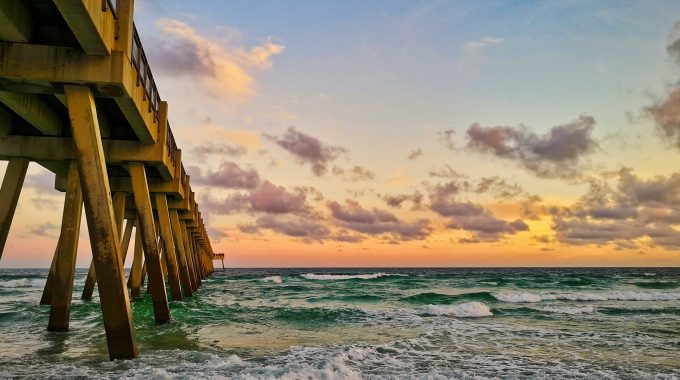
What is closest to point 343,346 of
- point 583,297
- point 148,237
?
point 148,237

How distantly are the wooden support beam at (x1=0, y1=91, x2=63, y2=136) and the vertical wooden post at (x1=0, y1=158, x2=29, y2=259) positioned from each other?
102 cm

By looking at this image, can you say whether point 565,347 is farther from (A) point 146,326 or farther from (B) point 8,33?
(B) point 8,33

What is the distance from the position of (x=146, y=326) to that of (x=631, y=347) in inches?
462

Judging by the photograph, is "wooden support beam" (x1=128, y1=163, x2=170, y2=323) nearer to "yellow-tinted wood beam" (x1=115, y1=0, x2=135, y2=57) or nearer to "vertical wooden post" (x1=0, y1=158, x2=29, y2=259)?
"vertical wooden post" (x1=0, y1=158, x2=29, y2=259)

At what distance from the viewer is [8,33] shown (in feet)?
22.7

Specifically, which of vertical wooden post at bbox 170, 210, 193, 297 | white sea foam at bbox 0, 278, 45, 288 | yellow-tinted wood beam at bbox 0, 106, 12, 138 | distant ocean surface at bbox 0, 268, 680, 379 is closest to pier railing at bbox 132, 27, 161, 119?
yellow-tinted wood beam at bbox 0, 106, 12, 138

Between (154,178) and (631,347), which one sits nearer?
(631,347)

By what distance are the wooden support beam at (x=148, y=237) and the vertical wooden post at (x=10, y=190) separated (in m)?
2.42

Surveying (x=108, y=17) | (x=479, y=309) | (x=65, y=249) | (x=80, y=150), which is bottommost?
(x=479, y=309)

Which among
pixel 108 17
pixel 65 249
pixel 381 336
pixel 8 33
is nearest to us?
pixel 8 33

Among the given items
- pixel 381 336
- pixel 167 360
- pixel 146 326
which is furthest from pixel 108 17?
pixel 381 336

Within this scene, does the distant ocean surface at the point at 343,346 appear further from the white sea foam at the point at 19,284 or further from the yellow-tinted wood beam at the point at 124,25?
the white sea foam at the point at 19,284

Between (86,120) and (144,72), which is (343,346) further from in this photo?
(144,72)

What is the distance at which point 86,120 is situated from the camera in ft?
25.1
